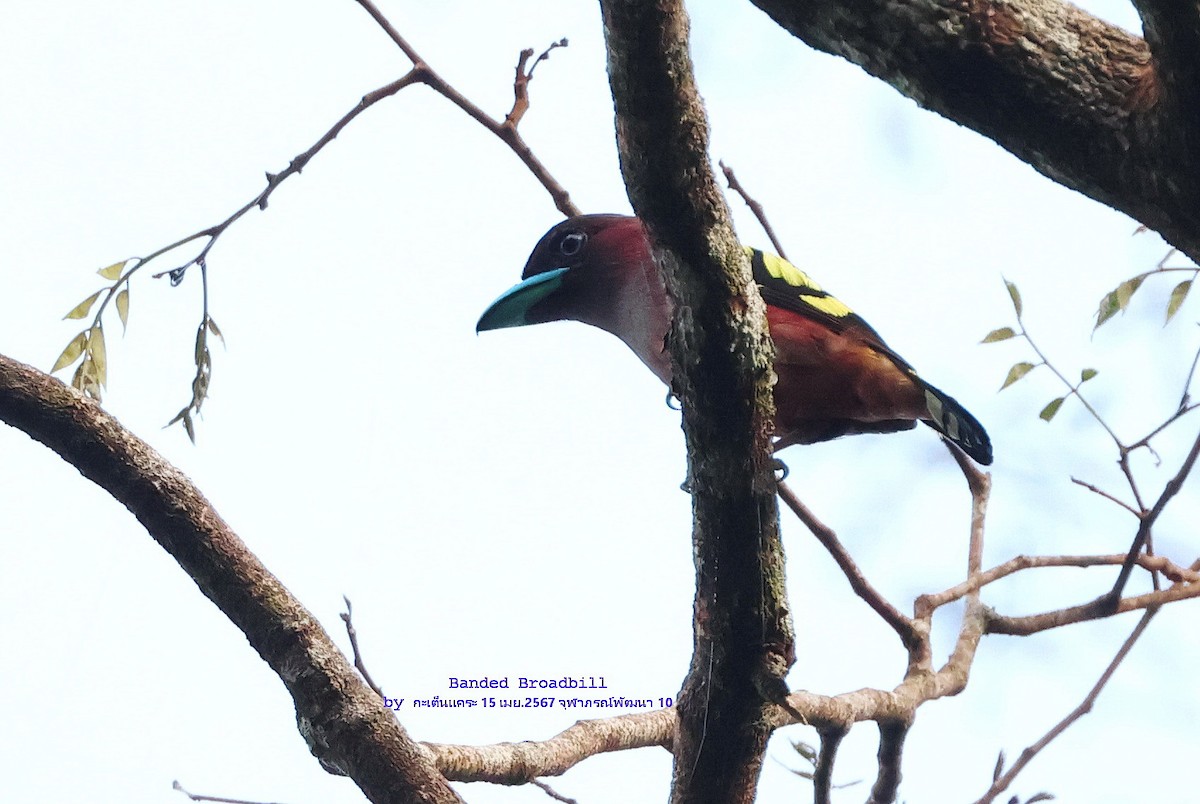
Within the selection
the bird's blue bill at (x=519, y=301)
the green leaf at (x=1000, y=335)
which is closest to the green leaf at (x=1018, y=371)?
the green leaf at (x=1000, y=335)

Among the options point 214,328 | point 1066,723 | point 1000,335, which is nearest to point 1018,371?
point 1000,335

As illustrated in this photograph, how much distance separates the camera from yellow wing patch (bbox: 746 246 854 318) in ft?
12.1

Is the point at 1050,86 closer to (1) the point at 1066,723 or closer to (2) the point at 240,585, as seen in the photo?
(2) the point at 240,585

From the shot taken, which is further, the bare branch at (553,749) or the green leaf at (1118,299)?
the green leaf at (1118,299)

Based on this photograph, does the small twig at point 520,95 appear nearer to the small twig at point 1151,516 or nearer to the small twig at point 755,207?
the small twig at point 755,207

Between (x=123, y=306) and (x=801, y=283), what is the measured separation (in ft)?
7.58

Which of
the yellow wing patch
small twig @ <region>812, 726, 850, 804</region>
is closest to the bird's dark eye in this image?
the yellow wing patch

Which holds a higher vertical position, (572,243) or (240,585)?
(572,243)

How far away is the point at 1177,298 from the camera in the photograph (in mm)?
3674

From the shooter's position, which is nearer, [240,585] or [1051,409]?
[240,585]

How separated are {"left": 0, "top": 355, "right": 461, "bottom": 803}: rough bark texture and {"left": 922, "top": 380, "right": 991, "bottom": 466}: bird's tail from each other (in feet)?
6.94

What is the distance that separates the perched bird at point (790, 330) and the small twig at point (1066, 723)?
994 mm

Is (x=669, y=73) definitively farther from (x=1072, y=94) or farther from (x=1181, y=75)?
(x=1181, y=75)

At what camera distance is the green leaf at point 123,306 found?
347cm
